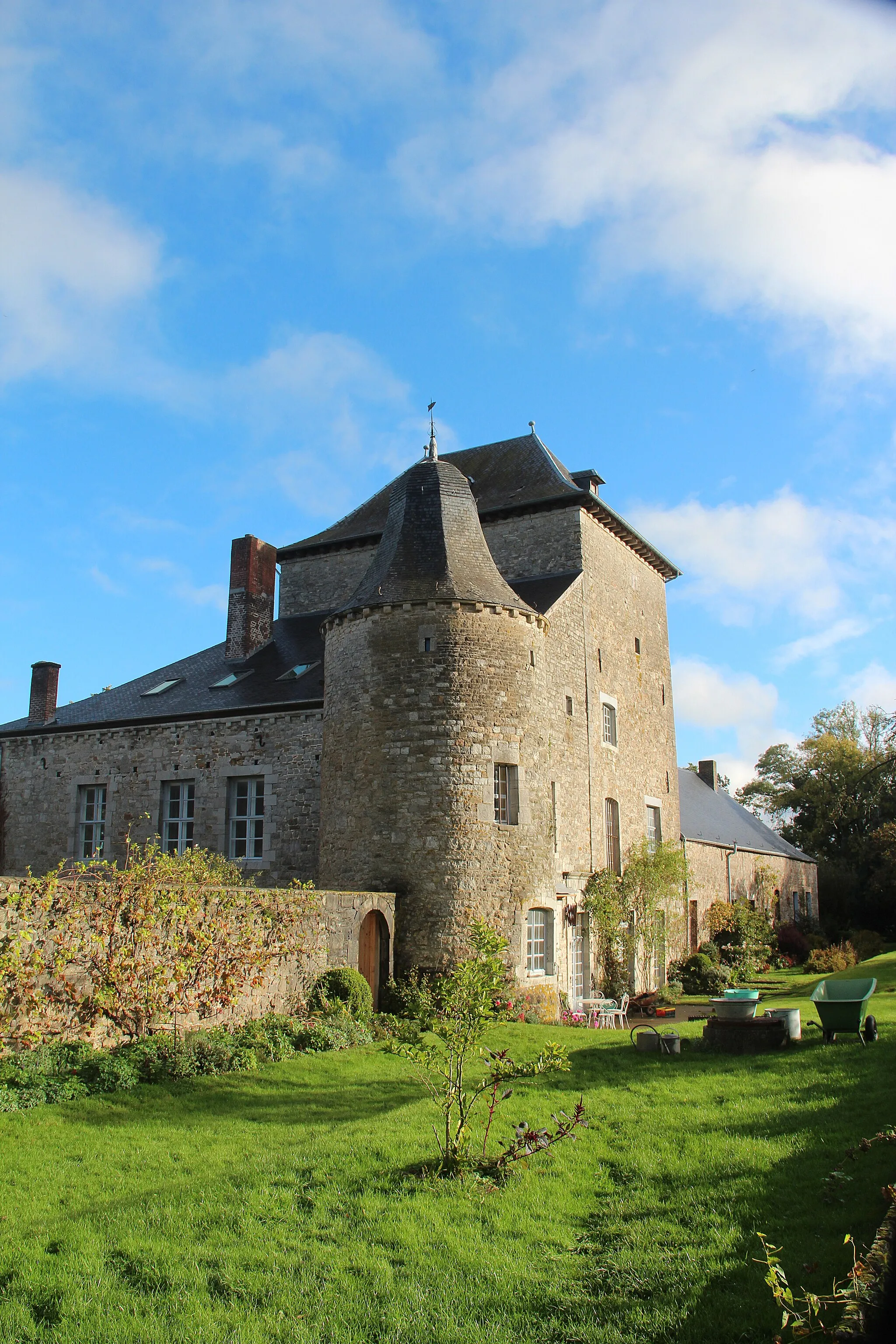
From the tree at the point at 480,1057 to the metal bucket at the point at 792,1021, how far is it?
5225mm

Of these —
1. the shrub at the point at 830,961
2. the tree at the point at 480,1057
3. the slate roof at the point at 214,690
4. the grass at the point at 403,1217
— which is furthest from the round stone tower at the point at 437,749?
the shrub at the point at 830,961

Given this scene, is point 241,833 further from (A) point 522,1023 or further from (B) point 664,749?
(B) point 664,749

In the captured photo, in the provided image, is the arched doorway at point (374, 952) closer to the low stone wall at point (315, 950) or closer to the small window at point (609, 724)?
the low stone wall at point (315, 950)

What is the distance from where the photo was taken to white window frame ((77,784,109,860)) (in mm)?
20641

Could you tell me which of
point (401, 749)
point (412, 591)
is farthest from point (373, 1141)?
point (412, 591)

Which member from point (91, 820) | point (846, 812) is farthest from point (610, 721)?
point (846, 812)

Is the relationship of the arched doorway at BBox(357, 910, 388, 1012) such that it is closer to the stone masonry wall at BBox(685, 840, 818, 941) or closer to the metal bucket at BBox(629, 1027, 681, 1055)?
the metal bucket at BBox(629, 1027, 681, 1055)

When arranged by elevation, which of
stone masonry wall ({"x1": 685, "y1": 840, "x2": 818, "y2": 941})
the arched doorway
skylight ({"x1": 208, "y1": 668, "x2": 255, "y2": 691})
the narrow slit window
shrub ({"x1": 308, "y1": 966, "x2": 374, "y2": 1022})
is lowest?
shrub ({"x1": 308, "y1": 966, "x2": 374, "y2": 1022})

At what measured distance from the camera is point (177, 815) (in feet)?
66.1

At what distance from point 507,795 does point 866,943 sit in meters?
23.3

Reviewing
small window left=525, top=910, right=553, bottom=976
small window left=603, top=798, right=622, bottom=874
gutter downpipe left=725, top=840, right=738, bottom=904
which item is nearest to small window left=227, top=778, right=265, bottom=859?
small window left=525, top=910, right=553, bottom=976

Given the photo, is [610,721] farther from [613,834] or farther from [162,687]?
[162,687]

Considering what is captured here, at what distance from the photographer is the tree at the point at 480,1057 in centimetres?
688

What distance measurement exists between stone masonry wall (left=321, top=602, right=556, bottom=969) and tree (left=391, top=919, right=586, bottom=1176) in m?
6.62
